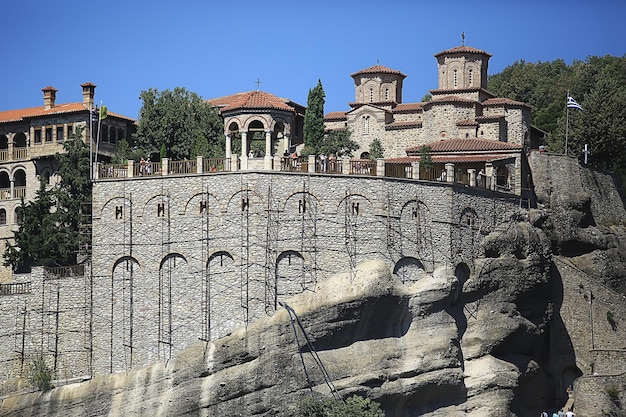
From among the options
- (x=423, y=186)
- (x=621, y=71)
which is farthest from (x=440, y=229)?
(x=621, y=71)

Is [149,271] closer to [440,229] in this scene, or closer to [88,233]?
[88,233]

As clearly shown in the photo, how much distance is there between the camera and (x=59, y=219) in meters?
57.1

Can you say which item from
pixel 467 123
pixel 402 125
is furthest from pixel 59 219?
pixel 467 123

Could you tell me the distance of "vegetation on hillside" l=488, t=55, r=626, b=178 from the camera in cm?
6812

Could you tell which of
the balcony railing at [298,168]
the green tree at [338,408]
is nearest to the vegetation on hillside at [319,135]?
the balcony railing at [298,168]

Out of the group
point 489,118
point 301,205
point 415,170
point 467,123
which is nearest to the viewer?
point 301,205

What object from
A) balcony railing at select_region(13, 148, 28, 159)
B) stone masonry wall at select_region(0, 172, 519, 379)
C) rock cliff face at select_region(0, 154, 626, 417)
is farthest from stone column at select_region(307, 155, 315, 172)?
balcony railing at select_region(13, 148, 28, 159)

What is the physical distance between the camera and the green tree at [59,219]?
5662cm

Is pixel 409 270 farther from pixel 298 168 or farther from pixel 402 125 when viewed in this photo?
pixel 402 125

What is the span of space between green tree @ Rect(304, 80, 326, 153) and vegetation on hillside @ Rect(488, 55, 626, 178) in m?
12.5

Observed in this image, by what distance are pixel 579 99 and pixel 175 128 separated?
1398 inches

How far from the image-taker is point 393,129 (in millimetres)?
67375

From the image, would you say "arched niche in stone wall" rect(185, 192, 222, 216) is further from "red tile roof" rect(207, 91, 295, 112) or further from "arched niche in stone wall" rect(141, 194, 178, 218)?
"red tile roof" rect(207, 91, 295, 112)

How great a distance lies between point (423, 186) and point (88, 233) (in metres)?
13.6
